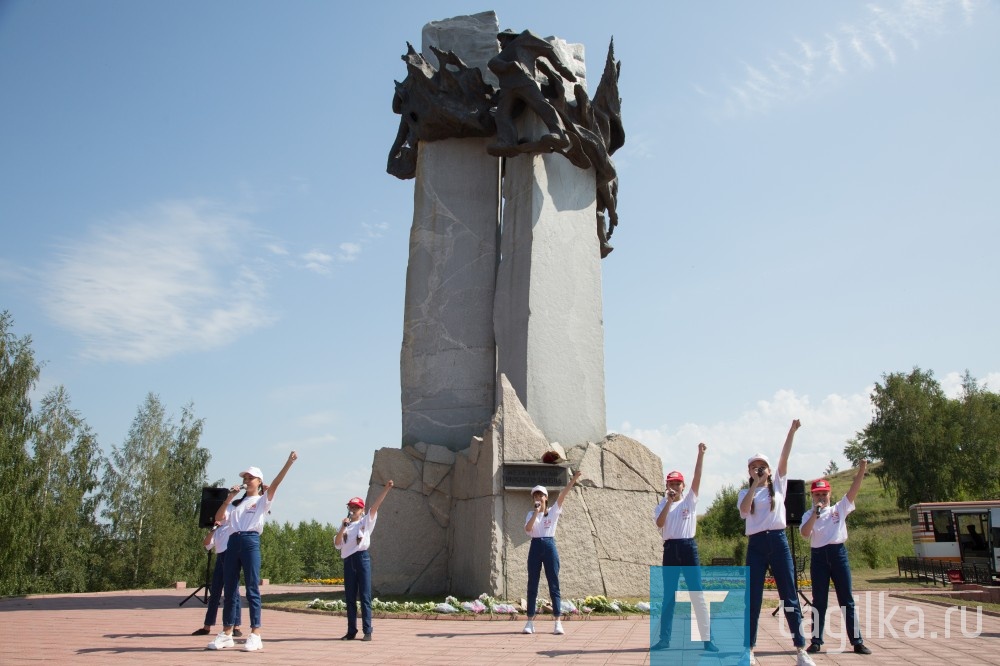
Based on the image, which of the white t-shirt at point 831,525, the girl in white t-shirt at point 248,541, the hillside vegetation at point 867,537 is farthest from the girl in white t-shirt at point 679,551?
the hillside vegetation at point 867,537

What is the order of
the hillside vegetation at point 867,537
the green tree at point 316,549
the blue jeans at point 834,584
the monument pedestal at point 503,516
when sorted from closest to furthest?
the blue jeans at point 834,584, the monument pedestal at point 503,516, the hillside vegetation at point 867,537, the green tree at point 316,549

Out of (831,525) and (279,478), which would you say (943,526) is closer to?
(831,525)

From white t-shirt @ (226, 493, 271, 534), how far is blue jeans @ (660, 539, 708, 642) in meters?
3.31

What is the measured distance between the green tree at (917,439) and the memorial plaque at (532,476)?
3429cm

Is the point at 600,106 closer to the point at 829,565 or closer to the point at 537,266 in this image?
the point at 537,266

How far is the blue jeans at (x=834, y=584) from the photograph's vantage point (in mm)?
6008

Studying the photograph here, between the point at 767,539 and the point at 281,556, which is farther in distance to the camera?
the point at 281,556

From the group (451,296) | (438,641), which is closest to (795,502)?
(438,641)

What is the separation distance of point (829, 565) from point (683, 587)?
3.82 ft

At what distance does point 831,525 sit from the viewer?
6258 millimetres

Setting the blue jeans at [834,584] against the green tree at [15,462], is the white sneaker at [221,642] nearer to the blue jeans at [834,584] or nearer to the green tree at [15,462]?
the blue jeans at [834,584]

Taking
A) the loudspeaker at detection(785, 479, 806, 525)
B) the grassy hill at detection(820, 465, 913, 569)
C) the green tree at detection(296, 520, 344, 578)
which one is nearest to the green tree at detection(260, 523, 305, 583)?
the green tree at detection(296, 520, 344, 578)

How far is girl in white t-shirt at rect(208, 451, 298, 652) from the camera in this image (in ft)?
21.1

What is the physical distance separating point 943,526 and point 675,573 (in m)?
19.7
